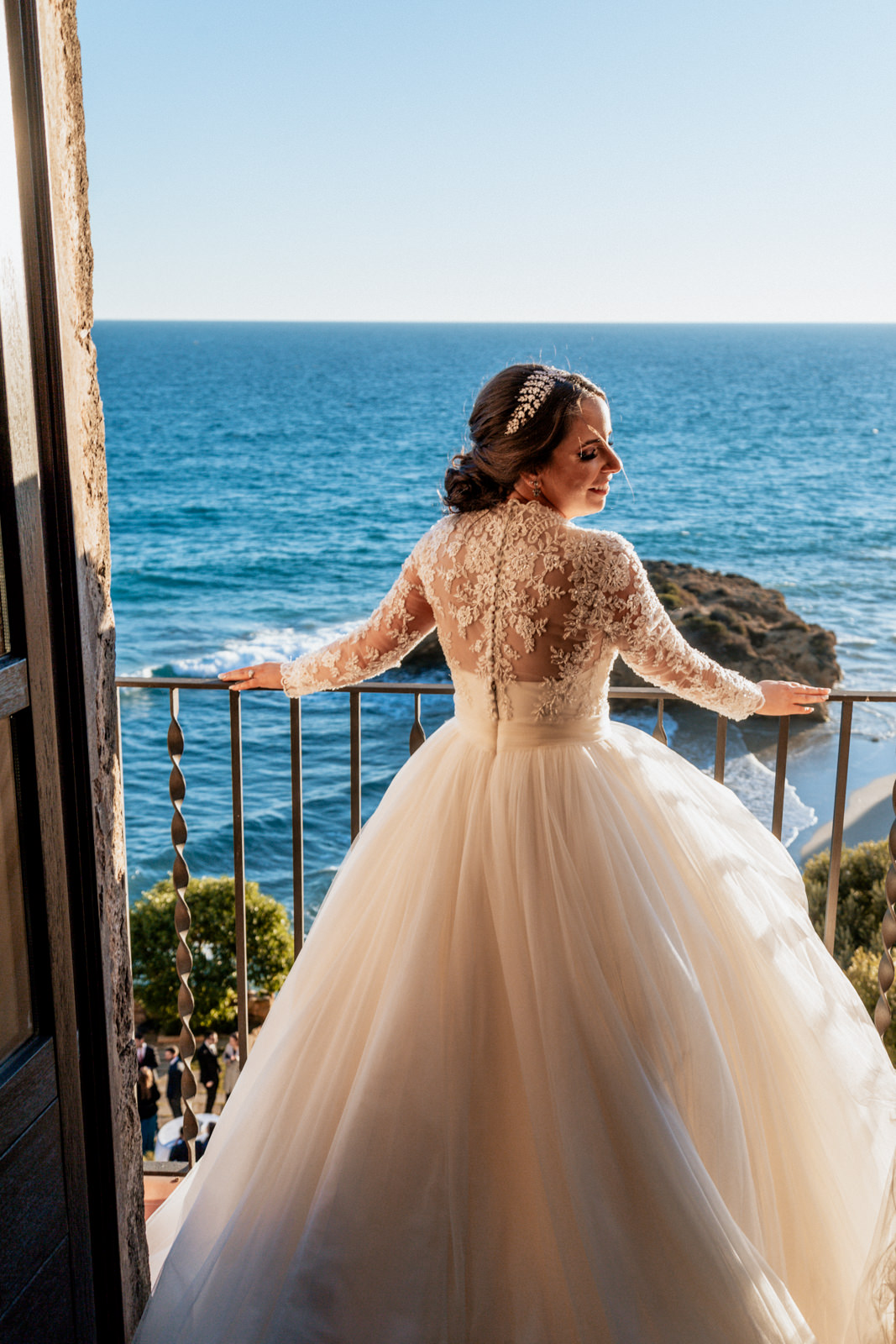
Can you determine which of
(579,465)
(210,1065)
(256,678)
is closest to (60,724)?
(256,678)

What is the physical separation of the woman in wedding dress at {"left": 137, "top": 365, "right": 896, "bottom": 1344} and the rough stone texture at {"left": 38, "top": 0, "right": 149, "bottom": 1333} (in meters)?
0.15

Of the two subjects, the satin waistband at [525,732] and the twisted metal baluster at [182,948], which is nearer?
the satin waistband at [525,732]

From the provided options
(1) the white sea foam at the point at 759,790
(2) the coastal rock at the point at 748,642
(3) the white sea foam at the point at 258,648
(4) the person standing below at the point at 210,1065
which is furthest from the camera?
(3) the white sea foam at the point at 258,648

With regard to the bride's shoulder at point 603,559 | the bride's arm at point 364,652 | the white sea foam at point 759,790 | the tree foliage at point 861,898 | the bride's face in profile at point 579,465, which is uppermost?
the bride's face in profile at point 579,465

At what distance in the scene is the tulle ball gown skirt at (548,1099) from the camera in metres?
1.41

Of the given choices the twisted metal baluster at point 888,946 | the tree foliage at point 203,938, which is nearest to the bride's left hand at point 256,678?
the twisted metal baluster at point 888,946

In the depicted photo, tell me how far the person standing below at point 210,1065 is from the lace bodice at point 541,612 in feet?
22.9

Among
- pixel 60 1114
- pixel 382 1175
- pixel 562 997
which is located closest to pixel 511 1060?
pixel 562 997

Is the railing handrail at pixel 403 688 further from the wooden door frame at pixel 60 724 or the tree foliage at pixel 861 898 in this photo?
the tree foliage at pixel 861 898

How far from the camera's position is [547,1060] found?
4.90ft

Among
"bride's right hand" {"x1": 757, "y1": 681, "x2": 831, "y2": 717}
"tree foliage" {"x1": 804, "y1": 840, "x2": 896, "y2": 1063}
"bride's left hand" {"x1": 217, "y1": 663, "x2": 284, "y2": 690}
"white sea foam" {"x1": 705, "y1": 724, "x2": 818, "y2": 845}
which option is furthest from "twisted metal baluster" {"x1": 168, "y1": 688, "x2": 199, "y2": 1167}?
"white sea foam" {"x1": 705, "y1": 724, "x2": 818, "y2": 845}

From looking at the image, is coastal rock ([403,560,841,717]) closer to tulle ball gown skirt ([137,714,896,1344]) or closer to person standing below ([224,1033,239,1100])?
person standing below ([224,1033,239,1100])

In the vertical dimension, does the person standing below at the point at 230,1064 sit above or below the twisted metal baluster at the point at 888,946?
below

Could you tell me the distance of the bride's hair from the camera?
175 cm
